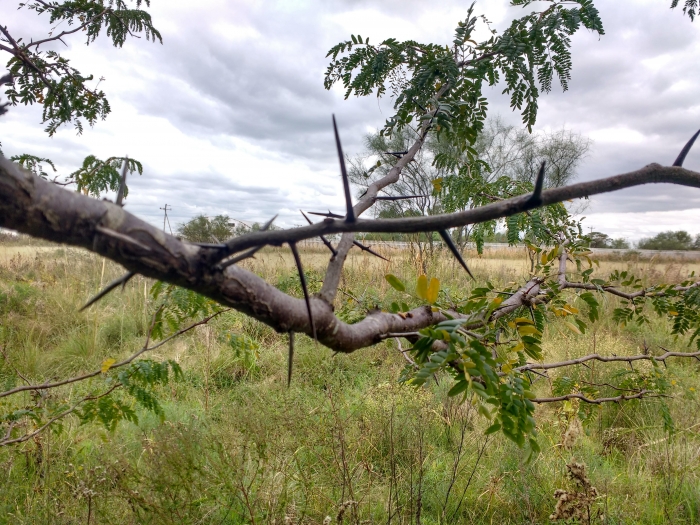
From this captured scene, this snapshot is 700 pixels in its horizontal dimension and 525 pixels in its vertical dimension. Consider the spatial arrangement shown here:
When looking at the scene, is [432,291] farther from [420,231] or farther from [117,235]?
[117,235]

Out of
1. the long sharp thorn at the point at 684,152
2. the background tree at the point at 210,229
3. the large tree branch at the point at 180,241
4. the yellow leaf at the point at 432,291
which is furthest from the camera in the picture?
the background tree at the point at 210,229

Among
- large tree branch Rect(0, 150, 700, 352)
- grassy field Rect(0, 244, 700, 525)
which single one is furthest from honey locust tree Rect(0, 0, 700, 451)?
grassy field Rect(0, 244, 700, 525)

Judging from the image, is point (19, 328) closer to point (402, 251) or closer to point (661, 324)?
point (402, 251)

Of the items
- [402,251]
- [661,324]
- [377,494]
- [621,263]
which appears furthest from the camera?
[621,263]

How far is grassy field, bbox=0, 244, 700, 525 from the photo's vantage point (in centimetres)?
199

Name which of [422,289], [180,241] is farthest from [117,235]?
[422,289]

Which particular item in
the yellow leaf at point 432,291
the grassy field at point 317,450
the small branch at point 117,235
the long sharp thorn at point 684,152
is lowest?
the grassy field at point 317,450

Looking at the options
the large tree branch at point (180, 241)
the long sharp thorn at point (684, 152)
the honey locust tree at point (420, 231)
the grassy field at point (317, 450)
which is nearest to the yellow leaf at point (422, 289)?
the honey locust tree at point (420, 231)

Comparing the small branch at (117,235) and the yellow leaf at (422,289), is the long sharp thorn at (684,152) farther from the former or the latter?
the small branch at (117,235)

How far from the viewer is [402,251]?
7.19 m

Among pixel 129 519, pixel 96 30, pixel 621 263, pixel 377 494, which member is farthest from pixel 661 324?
pixel 96 30

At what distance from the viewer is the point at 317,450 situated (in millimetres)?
2699

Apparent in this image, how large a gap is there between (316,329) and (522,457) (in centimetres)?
242

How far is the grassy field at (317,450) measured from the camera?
199cm
